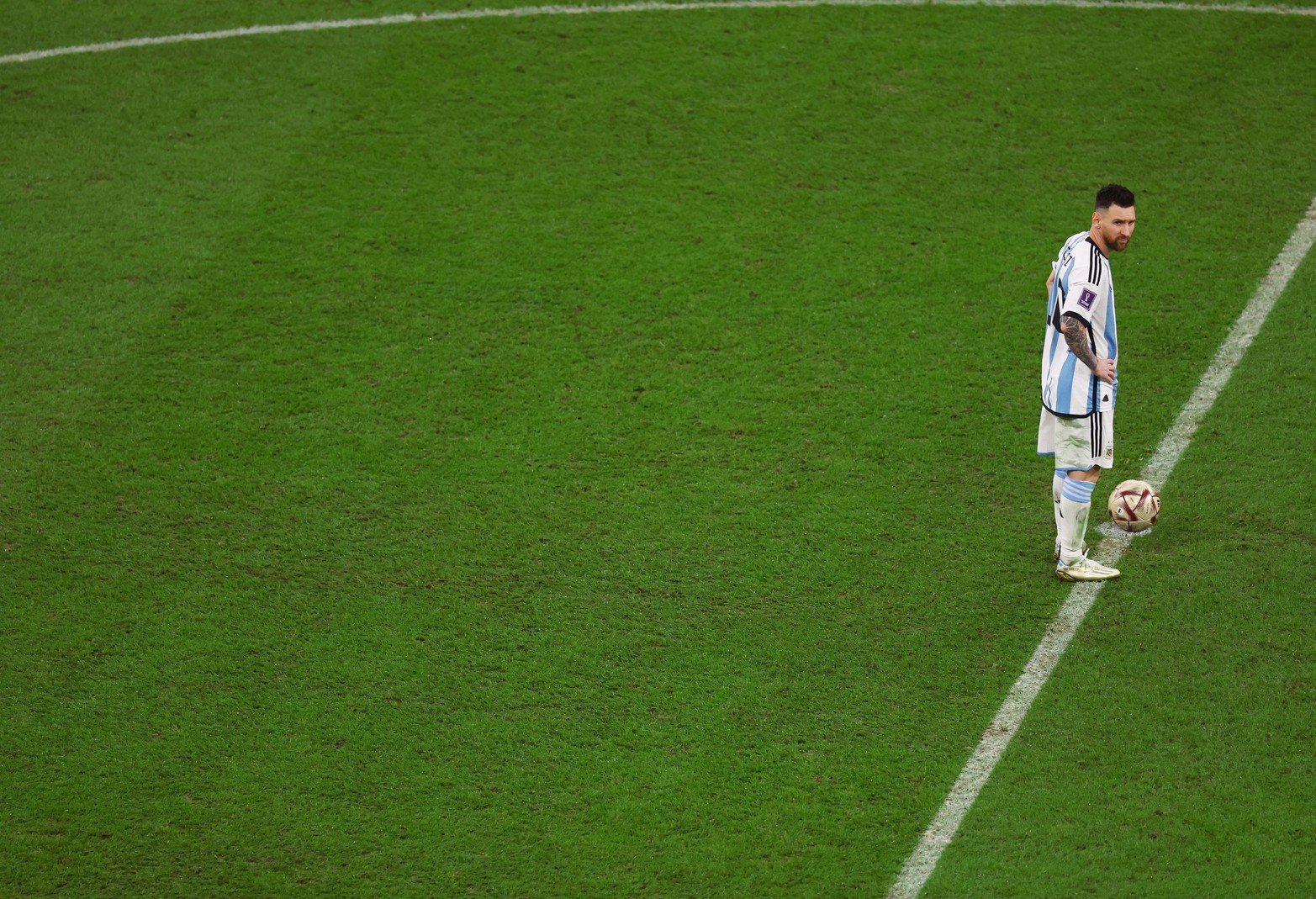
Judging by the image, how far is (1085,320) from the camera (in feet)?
18.0

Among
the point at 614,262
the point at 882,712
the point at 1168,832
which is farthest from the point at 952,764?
the point at 614,262

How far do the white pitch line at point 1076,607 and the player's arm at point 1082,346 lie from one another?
1092mm

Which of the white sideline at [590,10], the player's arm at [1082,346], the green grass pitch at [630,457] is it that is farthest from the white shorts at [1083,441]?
the white sideline at [590,10]

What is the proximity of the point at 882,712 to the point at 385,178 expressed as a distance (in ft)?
17.1

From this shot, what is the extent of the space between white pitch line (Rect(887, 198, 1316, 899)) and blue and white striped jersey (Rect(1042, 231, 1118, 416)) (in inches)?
36.0

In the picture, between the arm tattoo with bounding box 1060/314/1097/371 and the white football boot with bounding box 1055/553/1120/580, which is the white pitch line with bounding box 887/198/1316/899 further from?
the arm tattoo with bounding box 1060/314/1097/371

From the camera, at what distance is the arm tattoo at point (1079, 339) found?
5469 millimetres

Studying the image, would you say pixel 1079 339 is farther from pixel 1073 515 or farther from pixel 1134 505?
pixel 1134 505

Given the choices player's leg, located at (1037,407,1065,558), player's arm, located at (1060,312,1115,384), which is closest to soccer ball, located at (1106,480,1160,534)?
player's leg, located at (1037,407,1065,558)

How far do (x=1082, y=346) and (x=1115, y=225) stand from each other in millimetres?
546

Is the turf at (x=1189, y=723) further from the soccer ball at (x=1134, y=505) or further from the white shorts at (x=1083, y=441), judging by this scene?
the white shorts at (x=1083, y=441)

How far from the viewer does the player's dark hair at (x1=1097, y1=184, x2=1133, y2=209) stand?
546 cm

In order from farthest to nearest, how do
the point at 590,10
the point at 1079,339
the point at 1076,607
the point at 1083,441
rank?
the point at 590,10
the point at 1076,607
the point at 1083,441
the point at 1079,339

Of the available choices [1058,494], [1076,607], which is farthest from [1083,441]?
[1076,607]
